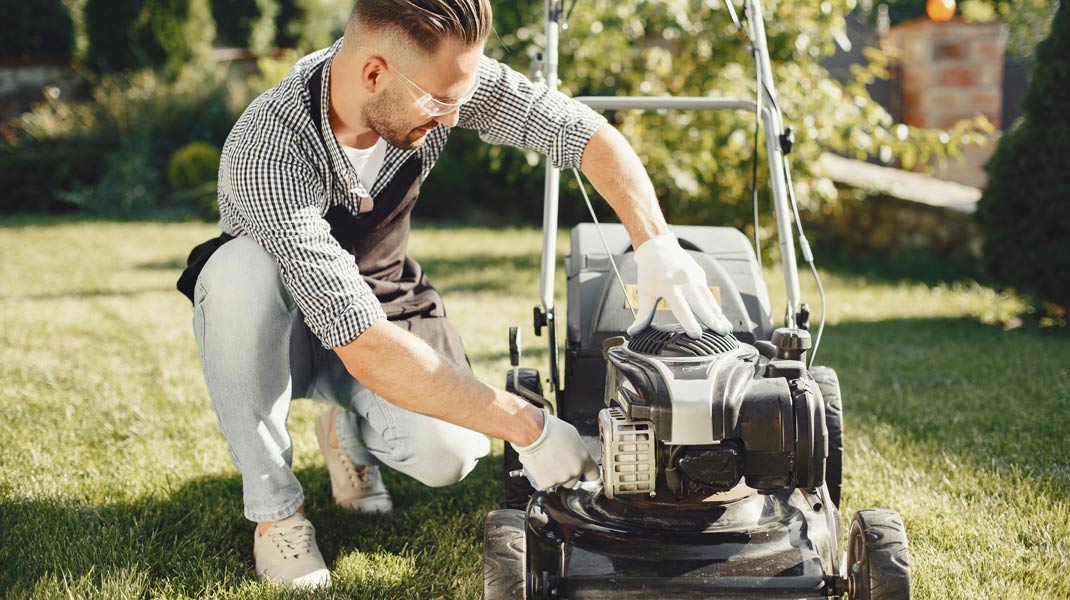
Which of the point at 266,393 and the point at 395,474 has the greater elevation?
the point at 266,393

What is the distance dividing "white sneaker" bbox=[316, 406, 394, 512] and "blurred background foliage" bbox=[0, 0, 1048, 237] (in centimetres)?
127

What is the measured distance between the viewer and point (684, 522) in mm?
1687

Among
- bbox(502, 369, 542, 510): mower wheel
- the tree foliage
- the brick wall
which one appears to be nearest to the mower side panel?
bbox(502, 369, 542, 510): mower wheel

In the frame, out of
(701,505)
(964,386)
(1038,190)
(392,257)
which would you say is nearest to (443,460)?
(392,257)

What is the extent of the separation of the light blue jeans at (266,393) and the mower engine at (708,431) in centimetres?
57

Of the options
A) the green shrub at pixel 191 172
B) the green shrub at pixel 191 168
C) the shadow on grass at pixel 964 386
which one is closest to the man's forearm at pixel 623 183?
the shadow on grass at pixel 964 386

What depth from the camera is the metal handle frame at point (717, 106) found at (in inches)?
90.0

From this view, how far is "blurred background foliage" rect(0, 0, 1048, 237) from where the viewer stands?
5.29 meters

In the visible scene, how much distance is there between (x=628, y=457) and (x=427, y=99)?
0.78 m

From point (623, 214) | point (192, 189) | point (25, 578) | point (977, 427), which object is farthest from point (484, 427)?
point (192, 189)

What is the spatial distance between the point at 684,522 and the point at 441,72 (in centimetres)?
92

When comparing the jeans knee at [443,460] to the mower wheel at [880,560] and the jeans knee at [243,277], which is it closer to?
the jeans knee at [243,277]

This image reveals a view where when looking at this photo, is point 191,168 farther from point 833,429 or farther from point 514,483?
point 833,429

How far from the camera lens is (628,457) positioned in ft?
5.08
